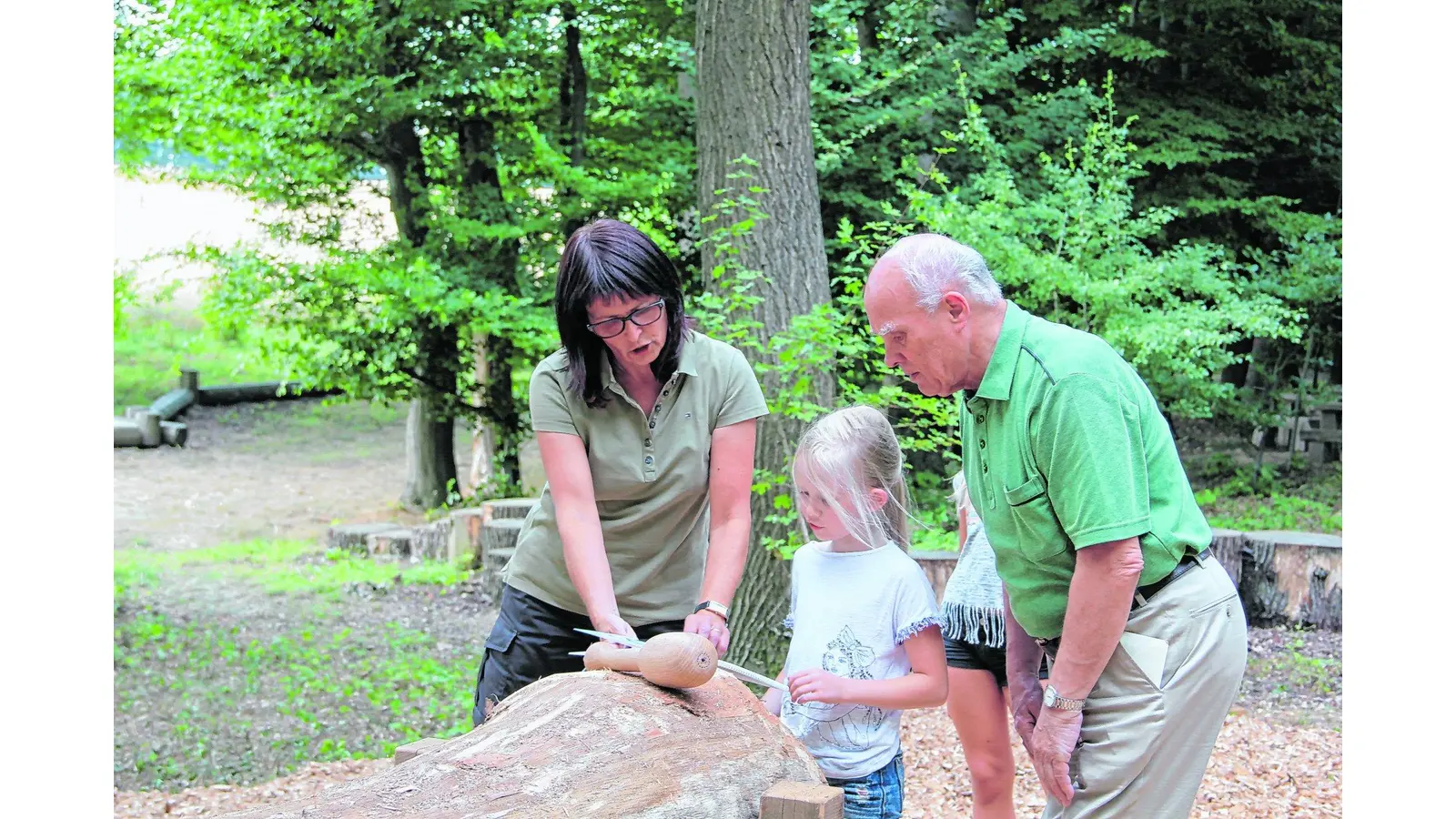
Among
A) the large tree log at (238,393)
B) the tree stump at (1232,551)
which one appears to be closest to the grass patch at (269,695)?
the tree stump at (1232,551)

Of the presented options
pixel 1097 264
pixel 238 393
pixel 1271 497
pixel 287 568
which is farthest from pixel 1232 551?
pixel 238 393

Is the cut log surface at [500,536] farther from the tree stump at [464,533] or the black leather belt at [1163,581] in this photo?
the black leather belt at [1163,581]

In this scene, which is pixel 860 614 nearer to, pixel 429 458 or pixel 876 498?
pixel 876 498

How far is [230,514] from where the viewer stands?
1058 cm

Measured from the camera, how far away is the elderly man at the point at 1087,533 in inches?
70.4

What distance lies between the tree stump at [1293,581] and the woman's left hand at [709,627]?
13.6 feet

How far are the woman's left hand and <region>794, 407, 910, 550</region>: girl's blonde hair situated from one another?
29 centimetres

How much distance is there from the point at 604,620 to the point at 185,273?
711cm

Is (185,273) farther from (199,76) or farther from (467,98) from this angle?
(467,98)

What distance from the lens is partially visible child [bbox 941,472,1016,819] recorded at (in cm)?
261

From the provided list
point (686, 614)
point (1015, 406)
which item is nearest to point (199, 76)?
point (686, 614)

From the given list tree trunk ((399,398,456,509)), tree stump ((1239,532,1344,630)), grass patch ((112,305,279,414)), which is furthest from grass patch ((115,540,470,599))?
grass patch ((112,305,279,414))

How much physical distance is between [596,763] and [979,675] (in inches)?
46.3

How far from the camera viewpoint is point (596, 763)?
1.75 metres
